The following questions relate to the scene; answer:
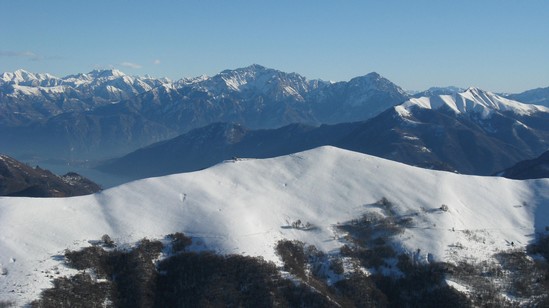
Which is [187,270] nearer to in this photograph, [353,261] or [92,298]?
[92,298]

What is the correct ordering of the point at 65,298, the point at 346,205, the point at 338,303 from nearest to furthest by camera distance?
the point at 65,298
the point at 338,303
the point at 346,205

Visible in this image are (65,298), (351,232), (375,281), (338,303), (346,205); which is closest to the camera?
(65,298)

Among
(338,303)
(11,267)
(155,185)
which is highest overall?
(155,185)

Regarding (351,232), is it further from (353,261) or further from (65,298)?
(65,298)

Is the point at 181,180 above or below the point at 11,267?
above

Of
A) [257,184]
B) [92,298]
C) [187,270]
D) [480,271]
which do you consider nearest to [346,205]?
[257,184]

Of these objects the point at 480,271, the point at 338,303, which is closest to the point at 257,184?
the point at 338,303

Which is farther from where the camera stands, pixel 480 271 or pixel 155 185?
pixel 155 185
